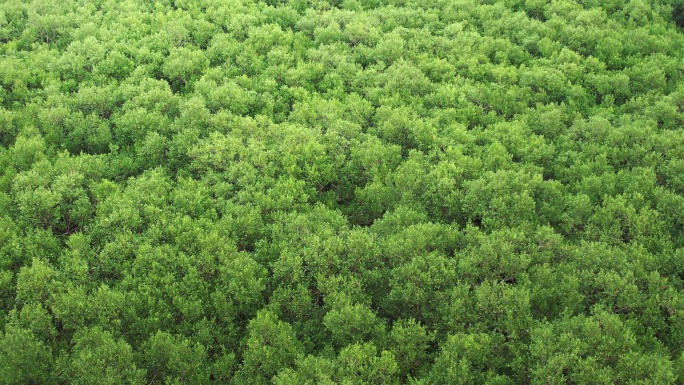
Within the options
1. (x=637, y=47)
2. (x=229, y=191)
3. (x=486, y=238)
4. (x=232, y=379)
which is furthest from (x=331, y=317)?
(x=637, y=47)

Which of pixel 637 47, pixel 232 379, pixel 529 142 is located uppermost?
pixel 637 47

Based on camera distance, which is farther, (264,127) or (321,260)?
(264,127)

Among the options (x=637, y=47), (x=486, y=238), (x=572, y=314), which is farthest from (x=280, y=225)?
(x=637, y=47)

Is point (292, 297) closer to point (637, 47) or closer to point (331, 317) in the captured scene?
point (331, 317)

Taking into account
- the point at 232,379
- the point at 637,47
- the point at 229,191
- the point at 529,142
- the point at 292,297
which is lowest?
the point at 232,379

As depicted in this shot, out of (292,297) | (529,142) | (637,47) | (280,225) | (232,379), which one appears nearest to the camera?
(232,379)

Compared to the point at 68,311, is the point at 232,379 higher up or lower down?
lower down

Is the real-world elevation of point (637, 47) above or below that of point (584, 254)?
above

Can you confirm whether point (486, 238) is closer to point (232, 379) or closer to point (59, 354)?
point (232, 379)

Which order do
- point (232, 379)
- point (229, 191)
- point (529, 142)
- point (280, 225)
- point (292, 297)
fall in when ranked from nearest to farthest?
point (232, 379) → point (292, 297) → point (280, 225) → point (229, 191) → point (529, 142)
